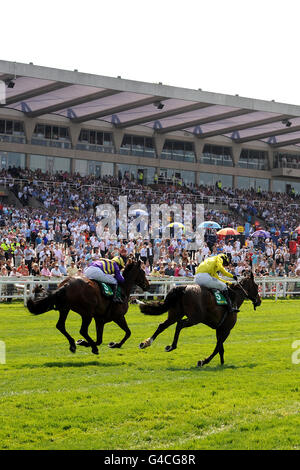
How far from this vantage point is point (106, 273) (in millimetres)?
12477

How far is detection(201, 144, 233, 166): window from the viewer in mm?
55438

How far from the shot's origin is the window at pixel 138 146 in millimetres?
51166

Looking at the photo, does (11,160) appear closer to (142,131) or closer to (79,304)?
(142,131)

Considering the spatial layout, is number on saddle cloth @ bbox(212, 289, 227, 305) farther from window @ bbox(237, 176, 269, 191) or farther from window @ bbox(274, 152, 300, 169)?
window @ bbox(274, 152, 300, 169)

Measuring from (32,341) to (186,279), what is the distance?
10955mm

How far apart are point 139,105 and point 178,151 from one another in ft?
36.0

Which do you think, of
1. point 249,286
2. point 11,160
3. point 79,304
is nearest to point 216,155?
point 11,160

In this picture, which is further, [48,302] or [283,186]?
[283,186]

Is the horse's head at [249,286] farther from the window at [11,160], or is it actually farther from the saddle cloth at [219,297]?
the window at [11,160]

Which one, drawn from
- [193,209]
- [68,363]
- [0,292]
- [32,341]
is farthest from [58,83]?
[68,363]

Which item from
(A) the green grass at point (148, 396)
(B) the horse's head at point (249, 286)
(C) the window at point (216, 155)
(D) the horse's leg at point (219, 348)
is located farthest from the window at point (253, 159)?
(D) the horse's leg at point (219, 348)

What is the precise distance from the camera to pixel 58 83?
125ft

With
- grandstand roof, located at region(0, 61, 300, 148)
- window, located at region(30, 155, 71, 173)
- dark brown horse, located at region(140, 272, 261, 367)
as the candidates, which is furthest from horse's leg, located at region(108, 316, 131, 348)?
window, located at region(30, 155, 71, 173)

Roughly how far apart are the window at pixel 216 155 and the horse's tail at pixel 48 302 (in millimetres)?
44143
